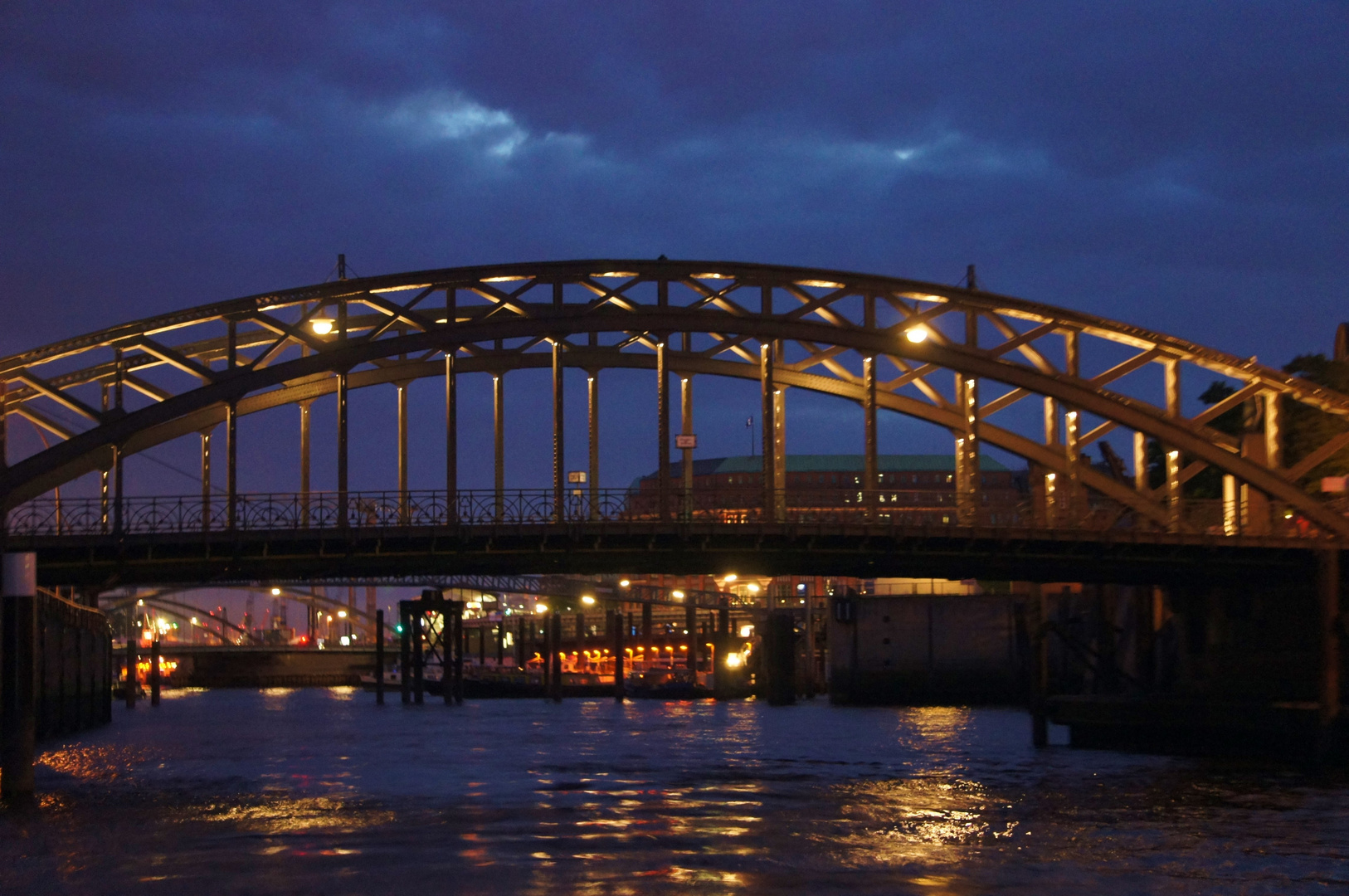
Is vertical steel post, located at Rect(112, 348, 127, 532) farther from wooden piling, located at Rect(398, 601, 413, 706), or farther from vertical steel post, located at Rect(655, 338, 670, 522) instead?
wooden piling, located at Rect(398, 601, 413, 706)

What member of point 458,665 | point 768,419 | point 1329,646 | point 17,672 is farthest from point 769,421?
point 458,665

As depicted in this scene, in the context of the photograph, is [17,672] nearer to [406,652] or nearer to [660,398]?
[660,398]

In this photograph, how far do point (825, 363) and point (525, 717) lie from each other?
Result: 1112 inches

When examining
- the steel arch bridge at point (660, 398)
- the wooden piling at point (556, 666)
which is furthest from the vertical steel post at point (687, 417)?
the wooden piling at point (556, 666)

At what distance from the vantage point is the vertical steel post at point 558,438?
4706cm

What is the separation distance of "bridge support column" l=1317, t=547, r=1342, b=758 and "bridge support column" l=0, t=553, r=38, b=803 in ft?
98.5

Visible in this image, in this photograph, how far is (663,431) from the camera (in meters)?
50.2

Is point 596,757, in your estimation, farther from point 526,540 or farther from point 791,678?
point 791,678

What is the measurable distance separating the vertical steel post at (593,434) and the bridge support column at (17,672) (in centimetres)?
1816

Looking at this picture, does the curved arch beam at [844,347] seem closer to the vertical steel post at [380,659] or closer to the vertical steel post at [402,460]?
the vertical steel post at [402,460]

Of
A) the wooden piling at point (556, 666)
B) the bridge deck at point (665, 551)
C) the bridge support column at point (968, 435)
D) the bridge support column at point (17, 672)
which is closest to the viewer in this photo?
the bridge support column at point (17, 672)

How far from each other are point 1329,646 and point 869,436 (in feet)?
48.1

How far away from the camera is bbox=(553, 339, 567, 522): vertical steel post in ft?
154

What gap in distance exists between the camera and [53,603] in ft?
167
